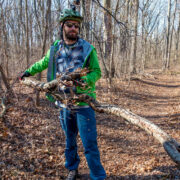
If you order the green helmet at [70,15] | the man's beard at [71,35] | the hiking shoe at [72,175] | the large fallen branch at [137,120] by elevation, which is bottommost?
the hiking shoe at [72,175]

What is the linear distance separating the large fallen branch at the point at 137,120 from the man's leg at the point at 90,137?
29 cm

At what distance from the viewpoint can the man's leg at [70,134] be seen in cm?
243

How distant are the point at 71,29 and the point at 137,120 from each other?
1.49 meters

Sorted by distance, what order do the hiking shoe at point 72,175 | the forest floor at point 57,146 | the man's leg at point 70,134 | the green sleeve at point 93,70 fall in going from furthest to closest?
1. the forest floor at point 57,146
2. the hiking shoe at point 72,175
3. the man's leg at point 70,134
4. the green sleeve at point 93,70

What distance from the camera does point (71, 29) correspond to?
7.43 feet

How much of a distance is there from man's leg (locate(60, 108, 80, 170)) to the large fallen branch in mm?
338

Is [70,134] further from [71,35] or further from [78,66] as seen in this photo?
[71,35]

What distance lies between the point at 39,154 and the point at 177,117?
4522mm

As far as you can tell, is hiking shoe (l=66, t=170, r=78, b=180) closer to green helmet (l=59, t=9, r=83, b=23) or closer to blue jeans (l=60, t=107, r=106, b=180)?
blue jeans (l=60, t=107, r=106, b=180)

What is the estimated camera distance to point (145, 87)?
32.4ft

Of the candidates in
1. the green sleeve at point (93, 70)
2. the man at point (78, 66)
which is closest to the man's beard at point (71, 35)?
the man at point (78, 66)

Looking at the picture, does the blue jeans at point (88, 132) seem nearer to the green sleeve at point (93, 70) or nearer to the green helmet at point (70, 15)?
the green sleeve at point (93, 70)

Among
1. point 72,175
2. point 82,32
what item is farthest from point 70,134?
point 82,32

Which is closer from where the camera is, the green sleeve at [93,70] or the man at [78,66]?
the green sleeve at [93,70]
